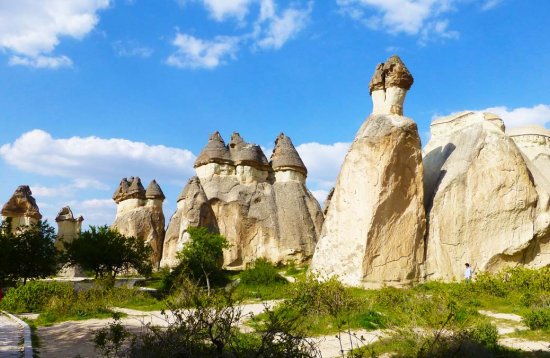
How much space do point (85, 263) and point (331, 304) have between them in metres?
14.3

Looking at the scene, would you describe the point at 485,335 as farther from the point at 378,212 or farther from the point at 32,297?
the point at 32,297

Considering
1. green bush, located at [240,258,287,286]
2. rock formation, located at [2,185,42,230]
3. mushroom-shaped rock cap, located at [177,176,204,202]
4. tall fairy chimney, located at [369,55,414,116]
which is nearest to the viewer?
tall fairy chimney, located at [369,55,414,116]

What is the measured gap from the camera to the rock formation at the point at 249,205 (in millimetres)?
27391

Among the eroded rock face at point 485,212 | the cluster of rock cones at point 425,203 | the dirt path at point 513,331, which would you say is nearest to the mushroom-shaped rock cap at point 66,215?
the cluster of rock cones at point 425,203

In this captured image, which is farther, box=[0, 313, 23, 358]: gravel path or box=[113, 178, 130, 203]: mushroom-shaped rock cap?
box=[113, 178, 130, 203]: mushroom-shaped rock cap

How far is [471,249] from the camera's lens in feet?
52.6

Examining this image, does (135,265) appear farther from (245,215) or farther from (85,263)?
(245,215)

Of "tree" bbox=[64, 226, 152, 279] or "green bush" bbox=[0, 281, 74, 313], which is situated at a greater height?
"tree" bbox=[64, 226, 152, 279]

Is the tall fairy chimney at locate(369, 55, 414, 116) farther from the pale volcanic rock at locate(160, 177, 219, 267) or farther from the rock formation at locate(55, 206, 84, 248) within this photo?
the rock formation at locate(55, 206, 84, 248)

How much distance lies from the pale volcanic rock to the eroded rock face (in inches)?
Result: 534

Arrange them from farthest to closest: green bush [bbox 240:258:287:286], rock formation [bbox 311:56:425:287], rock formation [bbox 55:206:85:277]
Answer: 1. rock formation [bbox 55:206:85:277]
2. green bush [bbox 240:258:287:286]
3. rock formation [bbox 311:56:425:287]

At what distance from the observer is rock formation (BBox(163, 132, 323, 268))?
89.9 ft

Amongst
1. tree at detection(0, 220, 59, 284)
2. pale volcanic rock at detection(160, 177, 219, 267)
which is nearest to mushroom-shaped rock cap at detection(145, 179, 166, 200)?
pale volcanic rock at detection(160, 177, 219, 267)

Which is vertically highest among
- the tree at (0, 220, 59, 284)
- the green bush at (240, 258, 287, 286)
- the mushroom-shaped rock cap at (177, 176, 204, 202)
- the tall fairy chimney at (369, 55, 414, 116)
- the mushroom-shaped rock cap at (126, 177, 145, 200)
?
the tall fairy chimney at (369, 55, 414, 116)
